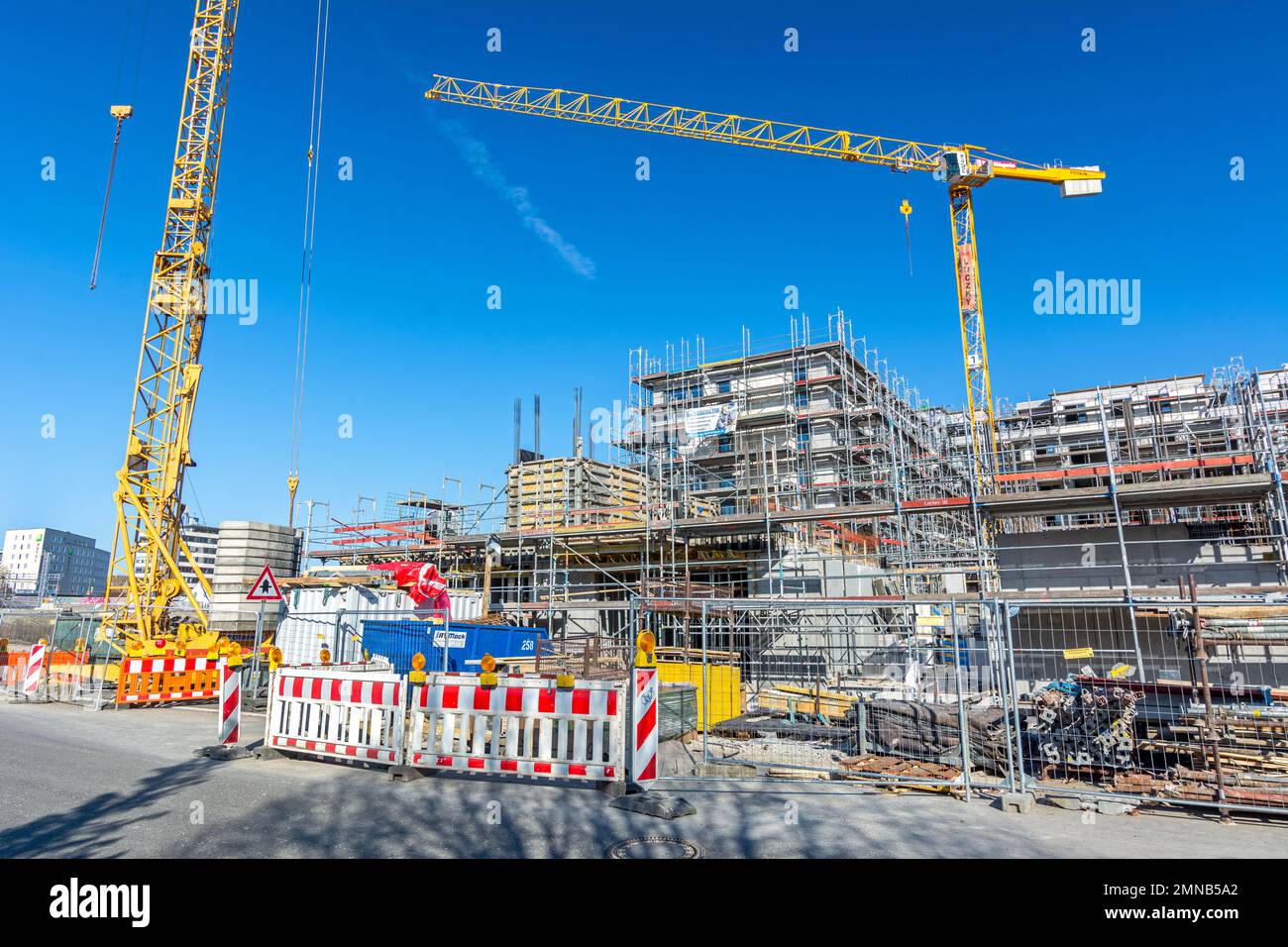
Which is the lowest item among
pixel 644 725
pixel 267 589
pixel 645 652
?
pixel 644 725

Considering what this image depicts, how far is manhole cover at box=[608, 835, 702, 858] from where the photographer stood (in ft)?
18.0

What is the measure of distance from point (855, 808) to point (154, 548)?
19.6 meters

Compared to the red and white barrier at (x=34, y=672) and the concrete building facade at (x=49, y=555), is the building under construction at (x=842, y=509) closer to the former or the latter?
the red and white barrier at (x=34, y=672)

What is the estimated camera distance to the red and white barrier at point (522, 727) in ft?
24.3

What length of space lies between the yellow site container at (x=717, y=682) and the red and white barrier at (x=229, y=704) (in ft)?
19.8

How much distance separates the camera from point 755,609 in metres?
11.6

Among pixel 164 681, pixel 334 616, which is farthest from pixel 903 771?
pixel 334 616

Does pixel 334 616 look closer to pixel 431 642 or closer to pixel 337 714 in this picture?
pixel 431 642

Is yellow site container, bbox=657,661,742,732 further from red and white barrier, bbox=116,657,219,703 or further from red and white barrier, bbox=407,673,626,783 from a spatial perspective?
red and white barrier, bbox=116,657,219,703

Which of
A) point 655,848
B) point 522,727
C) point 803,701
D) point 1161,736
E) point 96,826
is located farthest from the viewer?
point 803,701

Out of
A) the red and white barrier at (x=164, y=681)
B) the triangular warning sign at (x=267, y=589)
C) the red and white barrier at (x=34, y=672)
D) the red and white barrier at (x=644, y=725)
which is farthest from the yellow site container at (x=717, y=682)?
the red and white barrier at (x=34, y=672)

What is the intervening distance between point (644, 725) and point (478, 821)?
1.84m

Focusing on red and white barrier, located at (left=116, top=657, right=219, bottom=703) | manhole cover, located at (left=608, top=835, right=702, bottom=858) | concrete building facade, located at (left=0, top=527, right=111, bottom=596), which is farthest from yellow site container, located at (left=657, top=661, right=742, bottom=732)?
concrete building facade, located at (left=0, top=527, right=111, bottom=596)

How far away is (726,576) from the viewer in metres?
24.8
